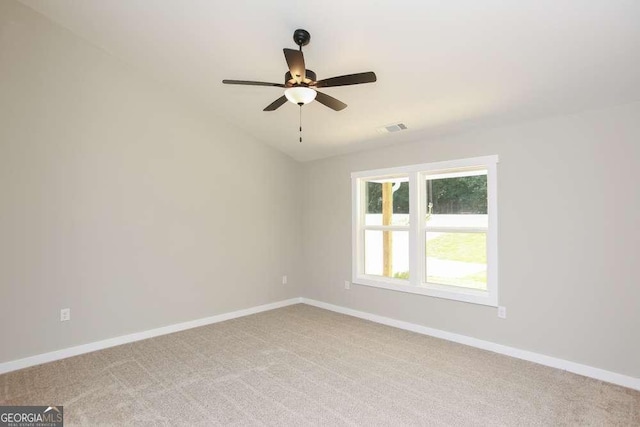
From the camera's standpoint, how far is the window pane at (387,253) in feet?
15.1

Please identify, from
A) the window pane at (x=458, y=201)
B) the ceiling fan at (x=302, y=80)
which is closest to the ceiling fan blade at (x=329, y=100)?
the ceiling fan at (x=302, y=80)

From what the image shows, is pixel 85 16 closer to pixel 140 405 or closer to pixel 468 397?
pixel 140 405

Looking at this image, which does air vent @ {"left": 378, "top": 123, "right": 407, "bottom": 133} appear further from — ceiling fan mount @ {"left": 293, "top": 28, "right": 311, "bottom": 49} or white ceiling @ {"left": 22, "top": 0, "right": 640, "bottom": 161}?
ceiling fan mount @ {"left": 293, "top": 28, "right": 311, "bottom": 49}

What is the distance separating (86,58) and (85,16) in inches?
18.5

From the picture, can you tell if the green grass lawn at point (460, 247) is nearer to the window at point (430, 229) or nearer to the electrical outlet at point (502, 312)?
the window at point (430, 229)

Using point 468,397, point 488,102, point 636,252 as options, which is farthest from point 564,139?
point 468,397

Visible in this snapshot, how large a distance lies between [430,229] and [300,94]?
2513mm

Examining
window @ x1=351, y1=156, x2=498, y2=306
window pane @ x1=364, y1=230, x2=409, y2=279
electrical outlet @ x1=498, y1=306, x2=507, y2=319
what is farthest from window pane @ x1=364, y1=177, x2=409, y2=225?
electrical outlet @ x1=498, y1=306, x2=507, y2=319

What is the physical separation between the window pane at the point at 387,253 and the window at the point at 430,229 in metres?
0.01

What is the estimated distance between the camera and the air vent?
3922 mm

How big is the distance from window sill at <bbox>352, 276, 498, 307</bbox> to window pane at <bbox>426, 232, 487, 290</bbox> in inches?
4.0

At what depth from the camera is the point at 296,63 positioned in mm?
2289

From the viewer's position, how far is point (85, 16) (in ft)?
10.7

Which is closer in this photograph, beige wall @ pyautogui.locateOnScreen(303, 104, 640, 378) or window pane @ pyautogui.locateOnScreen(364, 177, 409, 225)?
beige wall @ pyautogui.locateOnScreen(303, 104, 640, 378)
